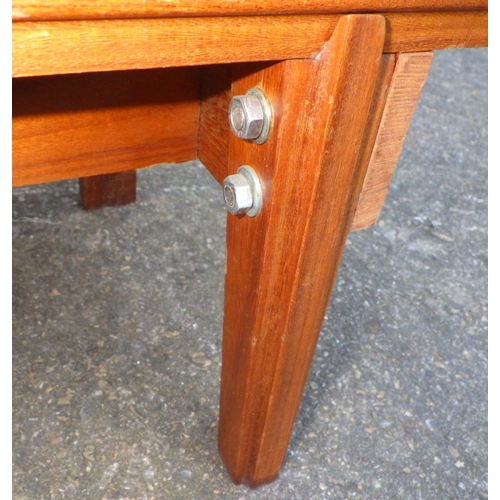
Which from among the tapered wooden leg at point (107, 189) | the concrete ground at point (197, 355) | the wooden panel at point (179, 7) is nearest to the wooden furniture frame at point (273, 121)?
the wooden panel at point (179, 7)

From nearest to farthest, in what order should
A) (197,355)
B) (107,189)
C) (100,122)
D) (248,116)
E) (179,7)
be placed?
(179,7), (248,116), (100,122), (197,355), (107,189)

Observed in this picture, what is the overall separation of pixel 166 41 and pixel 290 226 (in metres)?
0.27

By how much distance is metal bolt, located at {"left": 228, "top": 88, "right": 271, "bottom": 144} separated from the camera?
0.60 meters

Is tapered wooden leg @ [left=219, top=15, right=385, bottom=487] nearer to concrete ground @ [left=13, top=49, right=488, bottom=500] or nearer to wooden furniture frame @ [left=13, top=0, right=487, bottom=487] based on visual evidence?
wooden furniture frame @ [left=13, top=0, right=487, bottom=487]

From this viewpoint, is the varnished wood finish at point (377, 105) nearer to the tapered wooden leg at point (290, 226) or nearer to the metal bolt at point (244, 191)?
the tapered wooden leg at point (290, 226)

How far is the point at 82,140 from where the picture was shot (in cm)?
83

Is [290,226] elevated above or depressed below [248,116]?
below

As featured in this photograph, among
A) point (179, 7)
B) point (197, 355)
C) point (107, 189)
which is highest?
point (179, 7)

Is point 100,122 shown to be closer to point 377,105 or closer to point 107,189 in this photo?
point 377,105

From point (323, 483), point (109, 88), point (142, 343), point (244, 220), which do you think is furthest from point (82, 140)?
point (323, 483)

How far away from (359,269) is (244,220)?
0.91 meters

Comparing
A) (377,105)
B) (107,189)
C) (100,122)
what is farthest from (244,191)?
(107,189)

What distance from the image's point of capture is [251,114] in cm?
60

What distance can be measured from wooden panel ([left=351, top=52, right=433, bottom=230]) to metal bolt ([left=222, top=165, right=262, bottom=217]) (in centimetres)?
15
